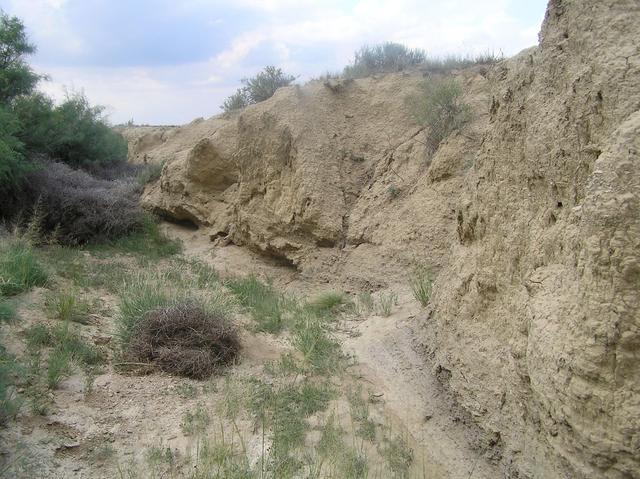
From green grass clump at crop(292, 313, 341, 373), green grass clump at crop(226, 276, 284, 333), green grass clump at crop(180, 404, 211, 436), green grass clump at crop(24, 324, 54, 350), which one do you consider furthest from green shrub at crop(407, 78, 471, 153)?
green grass clump at crop(24, 324, 54, 350)

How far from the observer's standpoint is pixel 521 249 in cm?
439

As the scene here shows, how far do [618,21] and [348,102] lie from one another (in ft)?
23.6

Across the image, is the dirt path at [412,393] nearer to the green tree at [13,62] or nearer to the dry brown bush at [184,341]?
the dry brown bush at [184,341]

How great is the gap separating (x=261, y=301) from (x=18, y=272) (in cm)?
291

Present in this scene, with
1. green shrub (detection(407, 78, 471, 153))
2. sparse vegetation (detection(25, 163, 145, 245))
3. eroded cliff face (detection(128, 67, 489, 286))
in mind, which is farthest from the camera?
sparse vegetation (detection(25, 163, 145, 245))

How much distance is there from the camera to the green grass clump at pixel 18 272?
269 inches

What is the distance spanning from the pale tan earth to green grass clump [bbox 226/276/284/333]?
0.80 meters

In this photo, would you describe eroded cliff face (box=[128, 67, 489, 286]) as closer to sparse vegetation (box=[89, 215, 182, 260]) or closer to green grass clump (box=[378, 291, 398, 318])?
green grass clump (box=[378, 291, 398, 318])

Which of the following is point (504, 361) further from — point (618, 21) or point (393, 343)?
point (618, 21)

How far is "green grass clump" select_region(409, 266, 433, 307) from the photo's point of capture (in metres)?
6.34

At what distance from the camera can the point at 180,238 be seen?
1219 cm

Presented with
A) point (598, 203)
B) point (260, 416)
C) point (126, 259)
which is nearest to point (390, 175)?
point (126, 259)

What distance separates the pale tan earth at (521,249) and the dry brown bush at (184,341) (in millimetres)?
1406

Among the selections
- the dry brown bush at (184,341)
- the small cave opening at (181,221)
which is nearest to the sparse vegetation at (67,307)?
the dry brown bush at (184,341)
